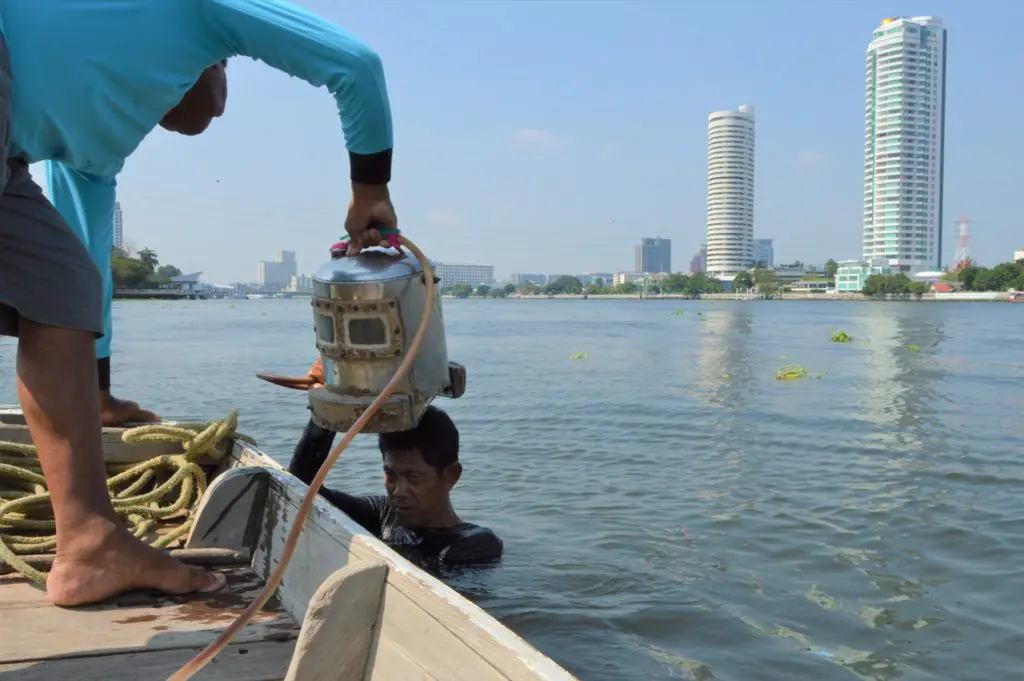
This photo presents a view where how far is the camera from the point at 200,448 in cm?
337

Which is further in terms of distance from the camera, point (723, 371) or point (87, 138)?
point (723, 371)

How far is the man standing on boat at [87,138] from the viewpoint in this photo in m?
1.97

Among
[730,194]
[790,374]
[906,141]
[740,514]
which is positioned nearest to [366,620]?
[740,514]

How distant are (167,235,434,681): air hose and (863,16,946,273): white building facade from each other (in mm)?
162092

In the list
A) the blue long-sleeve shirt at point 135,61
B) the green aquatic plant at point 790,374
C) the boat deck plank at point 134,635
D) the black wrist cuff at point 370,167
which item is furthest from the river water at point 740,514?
the blue long-sleeve shirt at point 135,61

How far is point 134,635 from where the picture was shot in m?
2.03

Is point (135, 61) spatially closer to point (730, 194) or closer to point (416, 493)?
point (416, 493)

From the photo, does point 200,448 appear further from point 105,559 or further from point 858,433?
point 858,433

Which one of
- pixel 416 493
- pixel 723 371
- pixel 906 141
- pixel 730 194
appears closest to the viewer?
pixel 416 493

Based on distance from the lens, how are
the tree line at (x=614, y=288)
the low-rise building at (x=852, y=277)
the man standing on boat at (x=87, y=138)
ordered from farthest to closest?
1. the tree line at (x=614, y=288)
2. the low-rise building at (x=852, y=277)
3. the man standing on boat at (x=87, y=138)

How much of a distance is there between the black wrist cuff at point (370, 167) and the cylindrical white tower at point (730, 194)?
589 ft

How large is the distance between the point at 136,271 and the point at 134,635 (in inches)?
4058

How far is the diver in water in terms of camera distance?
3.72 m

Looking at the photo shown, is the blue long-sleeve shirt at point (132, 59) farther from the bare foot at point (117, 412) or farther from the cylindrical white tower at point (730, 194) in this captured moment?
the cylindrical white tower at point (730, 194)
